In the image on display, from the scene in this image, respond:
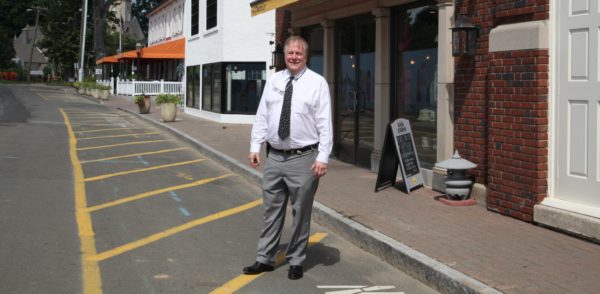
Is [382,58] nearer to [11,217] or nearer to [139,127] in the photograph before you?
[11,217]

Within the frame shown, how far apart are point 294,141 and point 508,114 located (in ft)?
10.0

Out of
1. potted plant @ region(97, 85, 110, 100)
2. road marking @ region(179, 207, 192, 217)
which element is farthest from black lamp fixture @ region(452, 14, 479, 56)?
potted plant @ region(97, 85, 110, 100)

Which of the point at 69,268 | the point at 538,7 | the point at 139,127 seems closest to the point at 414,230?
the point at 538,7

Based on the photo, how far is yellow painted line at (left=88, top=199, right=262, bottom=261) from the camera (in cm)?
639

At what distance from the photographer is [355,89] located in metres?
12.5

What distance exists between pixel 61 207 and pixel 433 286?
4937 mm

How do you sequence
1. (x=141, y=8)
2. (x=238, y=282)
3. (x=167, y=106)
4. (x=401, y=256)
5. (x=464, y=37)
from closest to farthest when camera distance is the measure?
(x=238, y=282)
(x=401, y=256)
(x=464, y=37)
(x=167, y=106)
(x=141, y=8)

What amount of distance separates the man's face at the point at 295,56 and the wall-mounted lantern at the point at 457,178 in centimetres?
330

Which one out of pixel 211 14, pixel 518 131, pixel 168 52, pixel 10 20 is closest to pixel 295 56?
pixel 518 131

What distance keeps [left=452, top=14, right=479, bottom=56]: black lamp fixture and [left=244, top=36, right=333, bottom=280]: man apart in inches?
130

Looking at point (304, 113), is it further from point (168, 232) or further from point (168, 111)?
point (168, 111)

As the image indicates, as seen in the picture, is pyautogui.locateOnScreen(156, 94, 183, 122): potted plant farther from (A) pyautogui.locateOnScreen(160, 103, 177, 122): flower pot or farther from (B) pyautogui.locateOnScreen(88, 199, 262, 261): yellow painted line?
(B) pyautogui.locateOnScreen(88, 199, 262, 261): yellow painted line

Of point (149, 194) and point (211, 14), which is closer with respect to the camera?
point (149, 194)

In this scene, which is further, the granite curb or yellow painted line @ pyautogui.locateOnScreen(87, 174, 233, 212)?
yellow painted line @ pyautogui.locateOnScreen(87, 174, 233, 212)
